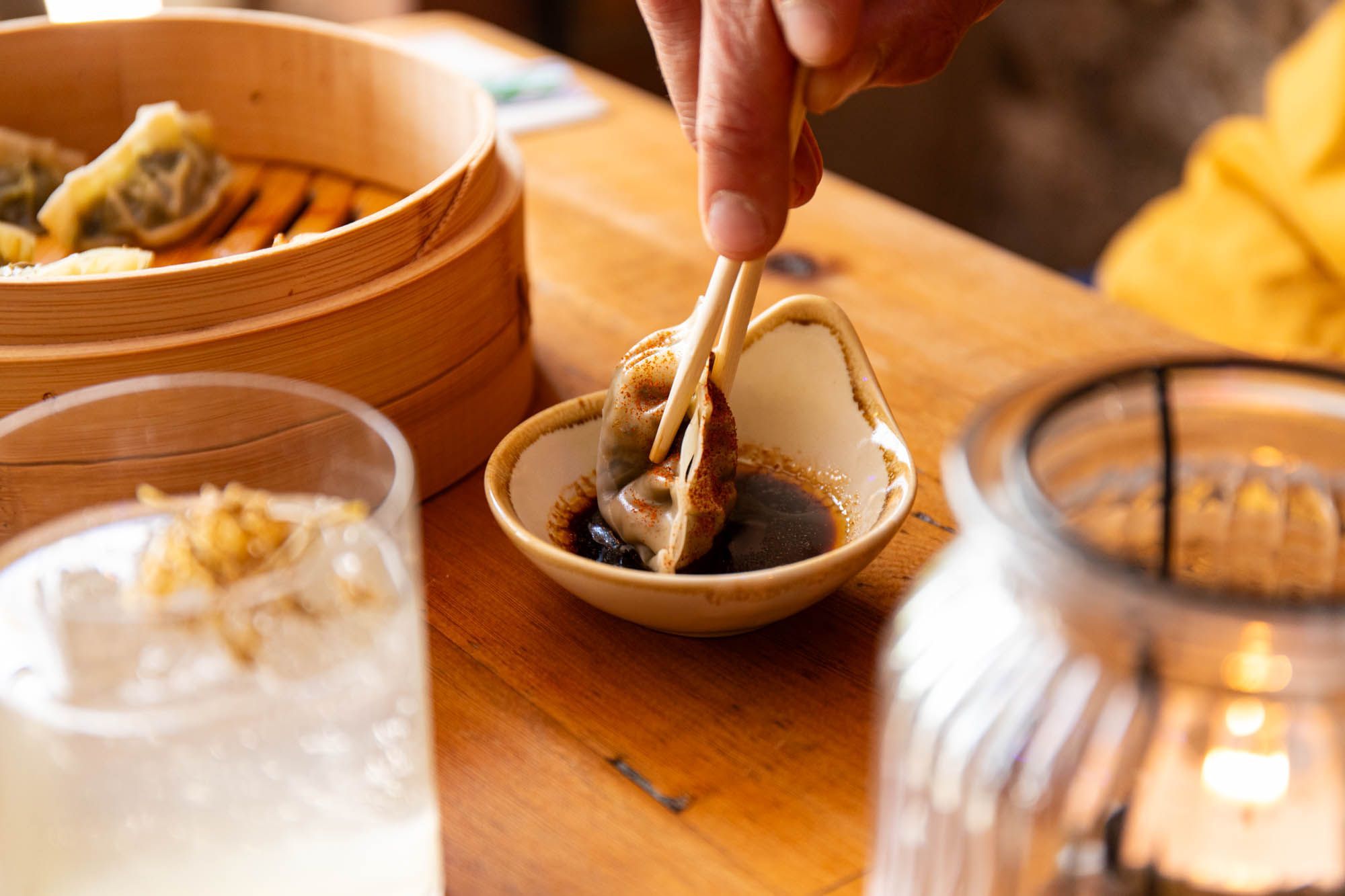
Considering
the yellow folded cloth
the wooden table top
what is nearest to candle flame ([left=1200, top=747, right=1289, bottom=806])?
the wooden table top

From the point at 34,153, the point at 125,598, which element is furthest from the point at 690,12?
the point at 34,153

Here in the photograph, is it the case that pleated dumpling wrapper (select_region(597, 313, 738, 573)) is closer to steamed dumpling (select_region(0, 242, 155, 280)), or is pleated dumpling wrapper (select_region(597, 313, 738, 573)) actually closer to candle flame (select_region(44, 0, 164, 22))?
steamed dumpling (select_region(0, 242, 155, 280))

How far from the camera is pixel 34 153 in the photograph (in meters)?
1.23

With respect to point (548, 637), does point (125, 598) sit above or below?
above

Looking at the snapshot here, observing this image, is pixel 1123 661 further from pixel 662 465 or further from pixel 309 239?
pixel 309 239

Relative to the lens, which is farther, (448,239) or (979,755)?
(448,239)

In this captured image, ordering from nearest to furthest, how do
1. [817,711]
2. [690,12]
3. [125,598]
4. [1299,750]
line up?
1. [1299,750]
2. [125,598]
3. [817,711]
4. [690,12]

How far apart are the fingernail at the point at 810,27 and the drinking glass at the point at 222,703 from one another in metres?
0.32

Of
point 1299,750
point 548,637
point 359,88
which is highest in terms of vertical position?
point 1299,750

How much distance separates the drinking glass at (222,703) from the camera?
495 millimetres

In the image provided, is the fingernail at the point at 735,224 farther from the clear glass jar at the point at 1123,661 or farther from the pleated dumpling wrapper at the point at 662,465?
the clear glass jar at the point at 1123,661

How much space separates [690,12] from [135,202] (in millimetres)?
576

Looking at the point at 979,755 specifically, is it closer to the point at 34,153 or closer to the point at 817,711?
the point at 817,711

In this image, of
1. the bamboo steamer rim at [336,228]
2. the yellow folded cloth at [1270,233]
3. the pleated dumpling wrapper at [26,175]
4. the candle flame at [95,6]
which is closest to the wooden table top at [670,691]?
the bamboo steamer rim at [336,228]
